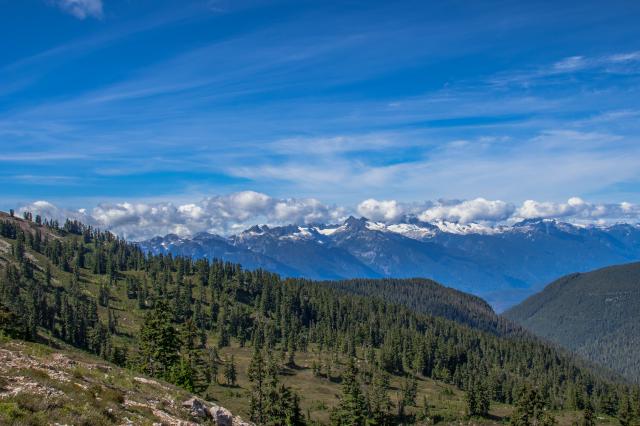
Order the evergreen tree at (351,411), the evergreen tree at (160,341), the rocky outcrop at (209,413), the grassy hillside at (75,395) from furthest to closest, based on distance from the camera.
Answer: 1. the evergreen tree at (351,411)
2. the evergreen tree at (160,341)
3. the rocky outcrop at (209,413)
4. the grassy hillside at (75,395)

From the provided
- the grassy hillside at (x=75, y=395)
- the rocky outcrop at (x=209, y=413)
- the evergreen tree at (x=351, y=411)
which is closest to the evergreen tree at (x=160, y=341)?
the grassy hillside at (x=75, y=395)

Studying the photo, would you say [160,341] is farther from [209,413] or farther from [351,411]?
[209,413]

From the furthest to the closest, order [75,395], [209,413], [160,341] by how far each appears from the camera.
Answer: [160,341], [209,413], [75,395]

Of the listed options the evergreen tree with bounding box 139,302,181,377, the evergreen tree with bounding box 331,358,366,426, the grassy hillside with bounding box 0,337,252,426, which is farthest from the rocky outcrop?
the evergreen tree with bounding box 331,358,366,426

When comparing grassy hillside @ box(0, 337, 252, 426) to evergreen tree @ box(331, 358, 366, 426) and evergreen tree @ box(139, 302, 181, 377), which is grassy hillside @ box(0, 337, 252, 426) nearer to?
evergreen tree @ box(139, 302, 181, 377)

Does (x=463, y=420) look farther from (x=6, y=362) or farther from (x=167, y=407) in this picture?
(x=6, y=362)

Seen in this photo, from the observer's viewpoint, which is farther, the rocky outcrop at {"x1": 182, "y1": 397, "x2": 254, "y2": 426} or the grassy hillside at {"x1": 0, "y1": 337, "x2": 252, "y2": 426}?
the rocky outcrop at {"x1": 182, "y1": 397, "x2": 254, "y2": 426}

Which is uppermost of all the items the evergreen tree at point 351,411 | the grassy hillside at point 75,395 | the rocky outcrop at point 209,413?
the grassy hillside at point 75,395

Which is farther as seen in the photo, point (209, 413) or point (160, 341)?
point (160, 341)

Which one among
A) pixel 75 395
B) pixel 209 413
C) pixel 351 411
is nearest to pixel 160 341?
pixel 351 411

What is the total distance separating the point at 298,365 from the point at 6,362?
164 meters

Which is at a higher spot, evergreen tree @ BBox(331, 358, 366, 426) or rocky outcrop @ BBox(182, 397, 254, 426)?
rocky outcrop @ BBox(182, 397, 254, 426)

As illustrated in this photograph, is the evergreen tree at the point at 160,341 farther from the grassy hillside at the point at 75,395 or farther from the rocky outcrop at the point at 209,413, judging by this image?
the rocky outcrop at the point at 209,413

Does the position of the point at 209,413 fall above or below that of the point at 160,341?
below
